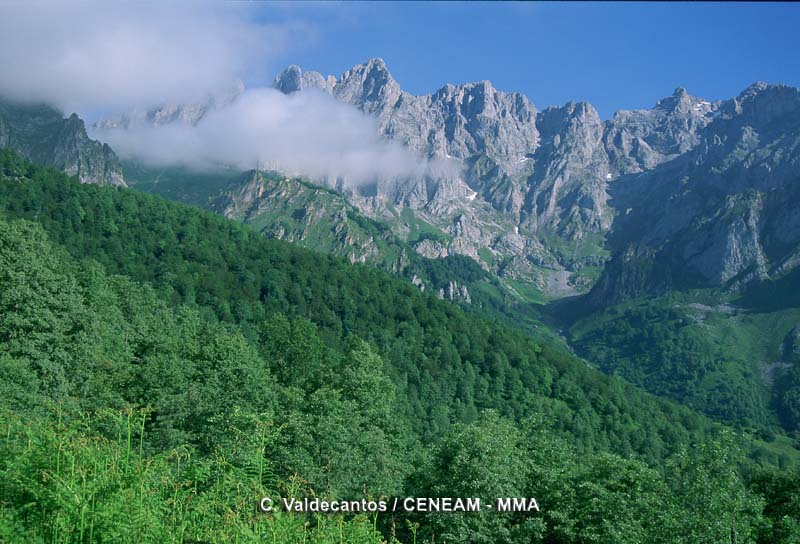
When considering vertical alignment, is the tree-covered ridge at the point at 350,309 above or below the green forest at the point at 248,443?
above

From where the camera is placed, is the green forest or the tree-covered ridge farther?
the tree-covered ridge

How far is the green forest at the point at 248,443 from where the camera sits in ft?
42.0

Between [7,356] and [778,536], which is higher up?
[7,356]

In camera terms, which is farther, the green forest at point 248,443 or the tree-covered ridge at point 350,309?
the tree-covered ridge at point 350,309

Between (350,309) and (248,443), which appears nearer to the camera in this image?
(248,443)

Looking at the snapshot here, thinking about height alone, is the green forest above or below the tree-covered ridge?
below

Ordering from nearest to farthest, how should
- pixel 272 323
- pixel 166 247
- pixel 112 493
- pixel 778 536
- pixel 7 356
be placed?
pixel 112 493
pixel 7 356
pixel 778 536
pixel 272 323
pixel 166 247

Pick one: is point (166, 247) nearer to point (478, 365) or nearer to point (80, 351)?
point (478, 365)

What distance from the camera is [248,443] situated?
22891mm

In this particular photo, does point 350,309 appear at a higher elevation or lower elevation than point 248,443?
higher

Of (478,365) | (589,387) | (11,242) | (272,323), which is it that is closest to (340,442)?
(11,242)

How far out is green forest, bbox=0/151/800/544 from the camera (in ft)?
42.0

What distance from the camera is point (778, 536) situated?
41.2m

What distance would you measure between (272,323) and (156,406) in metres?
41.6
